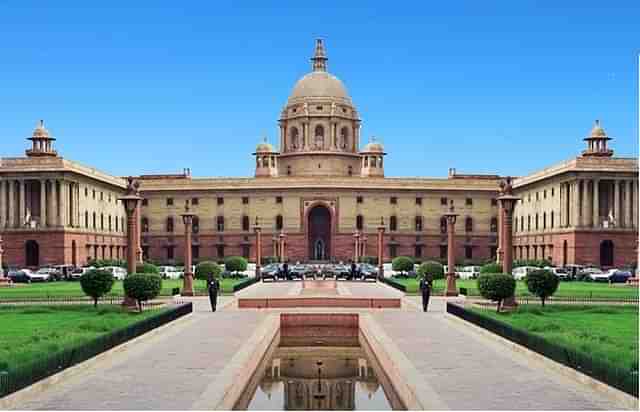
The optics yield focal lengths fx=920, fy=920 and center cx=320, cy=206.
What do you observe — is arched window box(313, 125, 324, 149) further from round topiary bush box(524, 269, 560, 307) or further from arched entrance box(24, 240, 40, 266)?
round topiary bush box(524, 269, 560, 307)

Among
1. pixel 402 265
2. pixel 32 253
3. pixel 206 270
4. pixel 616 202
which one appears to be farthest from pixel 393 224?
pixel 206 270

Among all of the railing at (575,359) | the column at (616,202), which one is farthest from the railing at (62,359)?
the column at (616,202)

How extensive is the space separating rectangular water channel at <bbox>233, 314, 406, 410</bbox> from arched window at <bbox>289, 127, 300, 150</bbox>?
72.0 meters

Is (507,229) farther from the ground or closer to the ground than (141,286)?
farther from the ground

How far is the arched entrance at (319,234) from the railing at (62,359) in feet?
225

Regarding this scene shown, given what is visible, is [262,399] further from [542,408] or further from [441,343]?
[441,343]

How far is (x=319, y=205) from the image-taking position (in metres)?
88.4

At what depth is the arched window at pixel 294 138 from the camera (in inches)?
3804

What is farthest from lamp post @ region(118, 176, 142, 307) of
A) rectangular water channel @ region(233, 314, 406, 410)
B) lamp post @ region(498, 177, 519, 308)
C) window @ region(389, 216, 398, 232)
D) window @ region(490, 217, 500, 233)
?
window @ region(490, 217, 500, 233)

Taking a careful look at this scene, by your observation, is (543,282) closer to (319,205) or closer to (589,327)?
(589,327)

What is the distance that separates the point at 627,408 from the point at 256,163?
86532mm

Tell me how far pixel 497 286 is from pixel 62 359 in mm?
15101

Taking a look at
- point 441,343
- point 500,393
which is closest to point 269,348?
point 441,343

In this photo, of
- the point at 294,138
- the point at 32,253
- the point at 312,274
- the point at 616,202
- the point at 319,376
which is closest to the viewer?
the point at 319,376
